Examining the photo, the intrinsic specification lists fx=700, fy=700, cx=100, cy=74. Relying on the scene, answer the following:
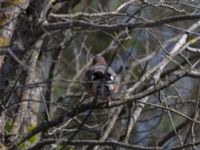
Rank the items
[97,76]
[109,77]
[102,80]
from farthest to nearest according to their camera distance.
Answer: [97,76]
[109,77]
[102,80]

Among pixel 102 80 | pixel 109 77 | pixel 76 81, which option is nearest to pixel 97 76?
pixel 109 77

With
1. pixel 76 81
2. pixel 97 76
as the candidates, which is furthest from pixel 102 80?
pixel 76 81

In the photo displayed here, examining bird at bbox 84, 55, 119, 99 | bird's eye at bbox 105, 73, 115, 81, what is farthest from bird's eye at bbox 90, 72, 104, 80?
bird's eye at bbox 105, 73, 115, 81

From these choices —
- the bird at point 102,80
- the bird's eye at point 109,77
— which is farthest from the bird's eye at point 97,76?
the bird's eye at point 109,77

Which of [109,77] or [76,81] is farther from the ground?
[109,77]

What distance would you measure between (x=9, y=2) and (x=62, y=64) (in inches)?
141

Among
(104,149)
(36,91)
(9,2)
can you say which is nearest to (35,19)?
(9,2)

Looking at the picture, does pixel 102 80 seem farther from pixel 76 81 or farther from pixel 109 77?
pixel 76 81

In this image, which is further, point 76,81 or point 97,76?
point 97,76

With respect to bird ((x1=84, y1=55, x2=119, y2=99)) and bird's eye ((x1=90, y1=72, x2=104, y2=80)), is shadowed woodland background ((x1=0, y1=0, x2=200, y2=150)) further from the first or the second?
bird's eye ((x1=90, y1=72, x2=104, y2=80))

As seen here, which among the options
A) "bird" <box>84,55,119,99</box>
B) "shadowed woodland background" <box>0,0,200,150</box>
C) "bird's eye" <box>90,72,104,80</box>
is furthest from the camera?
"bird's eye" <box>90,72,104,80</box>

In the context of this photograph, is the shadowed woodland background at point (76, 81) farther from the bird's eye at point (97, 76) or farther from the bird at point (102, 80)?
the bird's eye at point (97, 76)

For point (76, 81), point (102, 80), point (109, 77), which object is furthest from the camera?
point (109, 77)

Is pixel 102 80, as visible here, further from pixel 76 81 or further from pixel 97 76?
pixel 76 81
